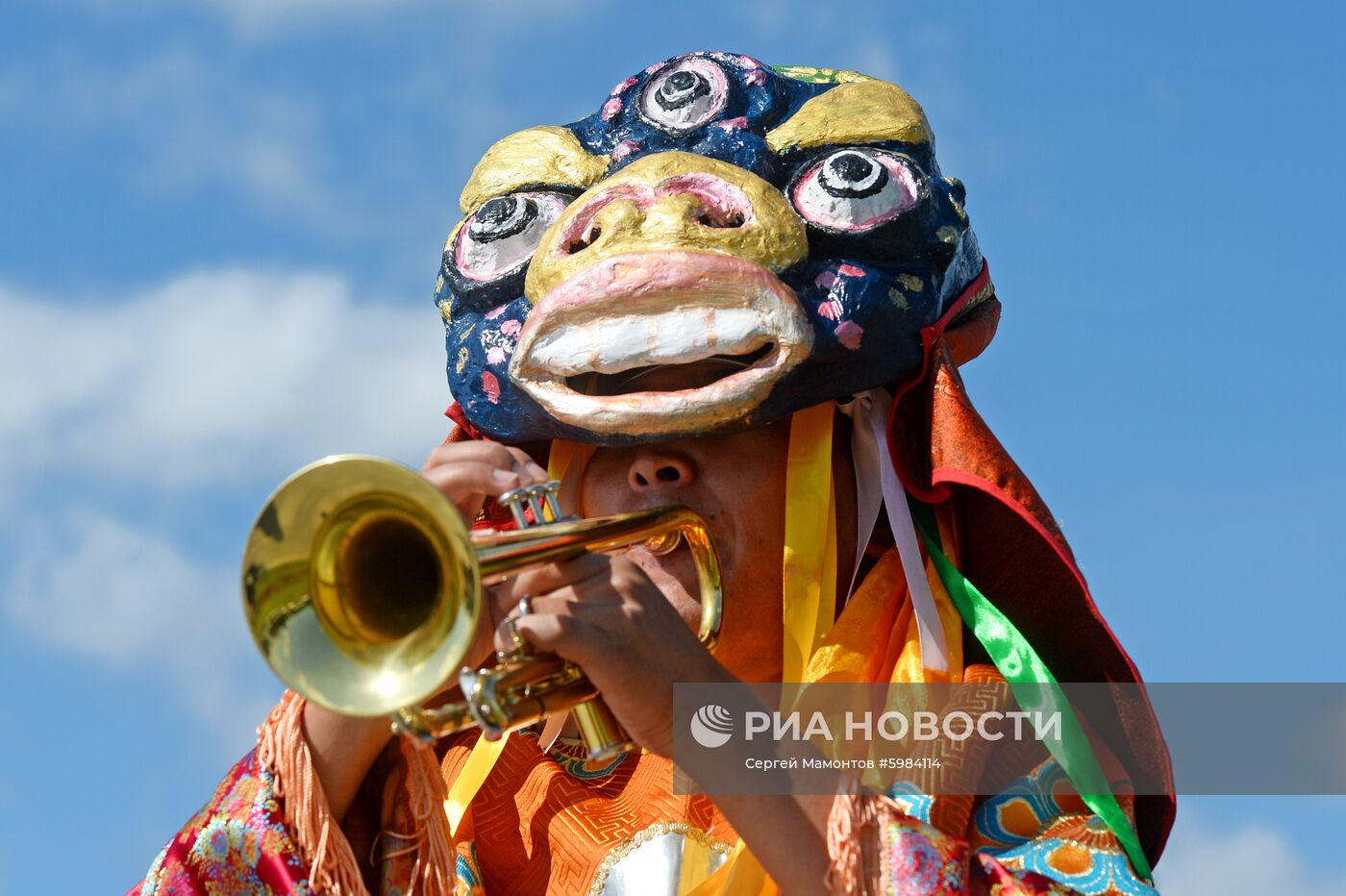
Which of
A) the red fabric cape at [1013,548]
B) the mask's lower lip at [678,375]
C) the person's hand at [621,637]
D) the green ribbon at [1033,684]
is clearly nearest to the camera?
the person's hand at [621,637]

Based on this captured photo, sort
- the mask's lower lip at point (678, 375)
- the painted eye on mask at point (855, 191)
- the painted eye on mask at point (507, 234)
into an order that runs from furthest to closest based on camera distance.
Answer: the painted eye on mask at point (507, 234) → the painted eye on mask at point (855, 191) → the mask's lower lip at point (678, 375)

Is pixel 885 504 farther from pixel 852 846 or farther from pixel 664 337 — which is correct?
pixel 852 846

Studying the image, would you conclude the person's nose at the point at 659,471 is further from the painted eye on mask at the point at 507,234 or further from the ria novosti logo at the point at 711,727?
the ria novosti logo at the point at 711,727

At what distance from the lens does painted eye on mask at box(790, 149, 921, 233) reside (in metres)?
5.35

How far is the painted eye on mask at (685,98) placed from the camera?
5.66 m

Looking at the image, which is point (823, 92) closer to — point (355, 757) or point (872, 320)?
point (872, 320)

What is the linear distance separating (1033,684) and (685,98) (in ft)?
6.10

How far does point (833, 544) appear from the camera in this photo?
5.29 metres

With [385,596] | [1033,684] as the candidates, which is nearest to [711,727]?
[385,596]

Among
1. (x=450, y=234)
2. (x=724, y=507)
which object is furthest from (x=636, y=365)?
(x=450, y=234)

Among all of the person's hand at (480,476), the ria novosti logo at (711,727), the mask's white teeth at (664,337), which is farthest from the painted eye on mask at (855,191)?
the ria novosti logo at (711,727)

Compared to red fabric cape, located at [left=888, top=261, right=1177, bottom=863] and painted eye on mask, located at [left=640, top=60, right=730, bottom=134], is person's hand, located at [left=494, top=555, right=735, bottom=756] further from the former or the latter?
painted eye on mask, located at [left=640, top=60, right=730, bottom=134]

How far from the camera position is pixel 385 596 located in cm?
420

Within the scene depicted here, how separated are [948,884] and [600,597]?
0.91 metres
